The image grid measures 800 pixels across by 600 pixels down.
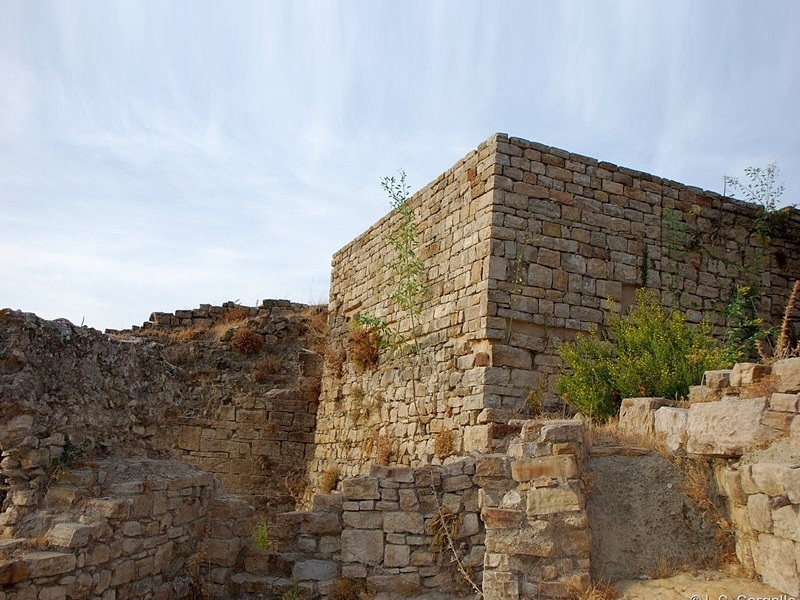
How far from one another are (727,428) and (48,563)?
5.30 m

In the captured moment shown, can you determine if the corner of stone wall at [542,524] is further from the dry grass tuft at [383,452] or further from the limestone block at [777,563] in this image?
the dry grass tuft at [383,452]

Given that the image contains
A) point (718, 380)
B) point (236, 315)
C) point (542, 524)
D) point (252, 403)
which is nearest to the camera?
point (542, 524)

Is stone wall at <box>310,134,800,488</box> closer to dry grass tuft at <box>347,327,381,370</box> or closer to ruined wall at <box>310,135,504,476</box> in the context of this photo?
ruined wall at <box>310,135,504,476</box>

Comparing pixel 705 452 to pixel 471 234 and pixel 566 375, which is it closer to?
pixel 566 375

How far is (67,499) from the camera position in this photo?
21.3 feet

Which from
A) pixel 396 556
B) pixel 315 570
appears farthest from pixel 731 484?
pixel 315 570

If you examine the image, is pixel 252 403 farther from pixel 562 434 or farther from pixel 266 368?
pixel 562 434

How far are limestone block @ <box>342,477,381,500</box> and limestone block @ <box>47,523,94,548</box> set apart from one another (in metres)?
2.33

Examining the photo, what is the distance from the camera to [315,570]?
23.7 feet

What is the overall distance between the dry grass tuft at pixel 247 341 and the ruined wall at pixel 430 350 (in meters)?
2.19

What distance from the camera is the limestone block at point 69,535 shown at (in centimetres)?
604

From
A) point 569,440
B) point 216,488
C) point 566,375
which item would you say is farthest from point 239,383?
point 569,440

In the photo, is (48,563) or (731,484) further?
(48,563)

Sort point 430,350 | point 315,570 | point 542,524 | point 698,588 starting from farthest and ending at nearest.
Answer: point 430,350 → point 315,570 → point 542,524 → point 698,588
